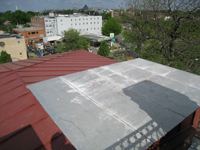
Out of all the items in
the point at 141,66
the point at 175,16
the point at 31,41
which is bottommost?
the point at 31,41

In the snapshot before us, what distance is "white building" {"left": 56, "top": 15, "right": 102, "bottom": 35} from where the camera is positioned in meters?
44.8

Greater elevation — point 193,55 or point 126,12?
point 126,12

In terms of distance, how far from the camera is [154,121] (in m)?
2.99

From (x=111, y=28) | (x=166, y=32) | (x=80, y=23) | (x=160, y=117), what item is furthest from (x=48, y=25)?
(x=160, y=117)

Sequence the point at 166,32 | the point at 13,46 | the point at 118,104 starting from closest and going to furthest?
1. the point at 118,104
2. the point at 166,32
3. the point at 13,46

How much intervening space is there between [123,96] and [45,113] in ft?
6.35

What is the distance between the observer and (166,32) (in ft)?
36.2

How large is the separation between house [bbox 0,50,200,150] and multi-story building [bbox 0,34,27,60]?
82.5 feet

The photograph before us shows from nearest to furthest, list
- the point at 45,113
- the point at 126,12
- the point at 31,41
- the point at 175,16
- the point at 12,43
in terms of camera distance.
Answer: the point at 45,113 → the point at 175,16 → the point at 126,12 → the point at 12,43 → the point at 31,41

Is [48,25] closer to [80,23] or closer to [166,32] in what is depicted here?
[80,23]

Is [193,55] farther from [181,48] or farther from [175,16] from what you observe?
[175,16]

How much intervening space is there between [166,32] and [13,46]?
85.8 ft

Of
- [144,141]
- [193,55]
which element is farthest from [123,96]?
[193,55]

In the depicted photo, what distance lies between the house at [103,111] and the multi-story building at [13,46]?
25131 millimetres
